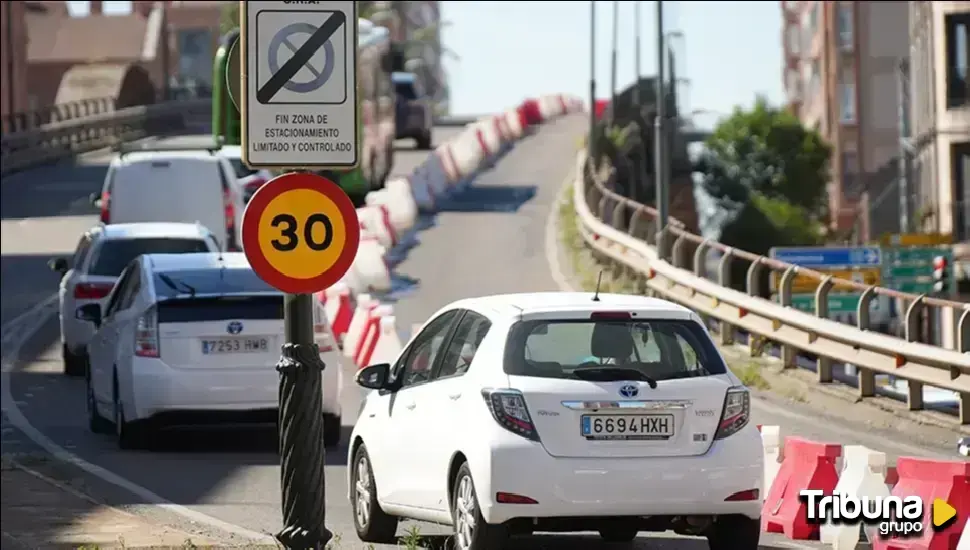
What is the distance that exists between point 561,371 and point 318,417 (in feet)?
5.14

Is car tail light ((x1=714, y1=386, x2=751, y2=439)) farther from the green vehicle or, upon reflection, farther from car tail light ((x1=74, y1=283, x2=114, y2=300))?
the green vehicle

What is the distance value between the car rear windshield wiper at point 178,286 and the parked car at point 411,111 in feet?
161

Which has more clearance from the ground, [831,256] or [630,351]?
Result: [630,351]

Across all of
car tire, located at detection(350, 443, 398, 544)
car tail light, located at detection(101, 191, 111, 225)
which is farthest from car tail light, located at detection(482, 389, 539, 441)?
car tail light, located at detection(101, 191, 111, 225)

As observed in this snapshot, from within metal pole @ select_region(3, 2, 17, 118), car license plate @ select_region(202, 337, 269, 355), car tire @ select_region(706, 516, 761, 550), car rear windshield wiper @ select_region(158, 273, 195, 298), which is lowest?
car tire @ select_region(706, 516, 761, 550)

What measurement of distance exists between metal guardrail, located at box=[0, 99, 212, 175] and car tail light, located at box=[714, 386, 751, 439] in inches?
2145

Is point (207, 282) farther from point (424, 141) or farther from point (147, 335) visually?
point (424, 141)

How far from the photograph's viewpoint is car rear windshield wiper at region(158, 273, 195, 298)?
17.1m

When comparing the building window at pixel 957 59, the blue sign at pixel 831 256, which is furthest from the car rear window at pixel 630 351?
the building window at pixel 957 59

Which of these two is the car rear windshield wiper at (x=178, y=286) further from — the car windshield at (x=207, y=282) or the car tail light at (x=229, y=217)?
the car tail light at (x=229, y=217)

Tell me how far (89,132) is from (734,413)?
6651cm

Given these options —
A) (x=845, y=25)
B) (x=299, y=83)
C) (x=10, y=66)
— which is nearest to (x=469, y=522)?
(x=299, y=83)

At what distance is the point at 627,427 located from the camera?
1034 cm

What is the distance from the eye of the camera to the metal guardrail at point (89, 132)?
218 feet
